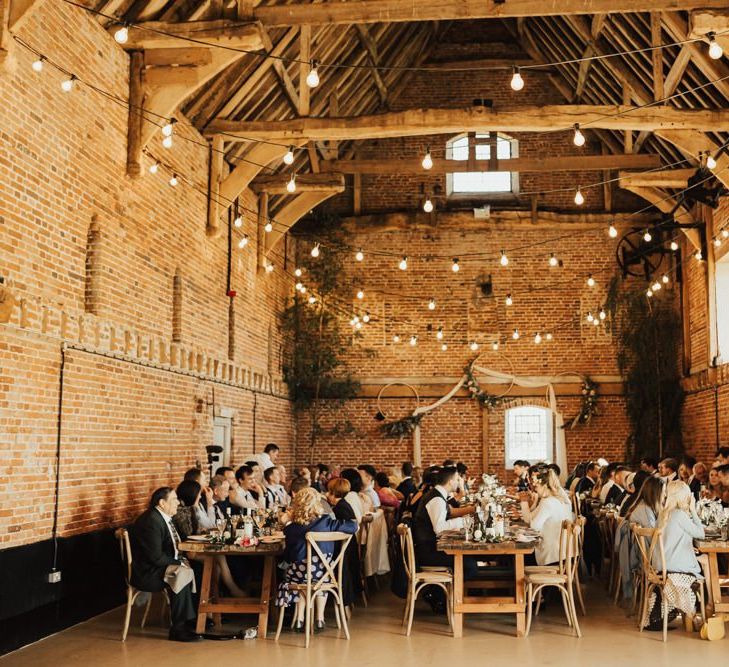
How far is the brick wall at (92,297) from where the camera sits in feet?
23.2

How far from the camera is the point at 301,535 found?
719 centimetres

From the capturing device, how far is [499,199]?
1706cm

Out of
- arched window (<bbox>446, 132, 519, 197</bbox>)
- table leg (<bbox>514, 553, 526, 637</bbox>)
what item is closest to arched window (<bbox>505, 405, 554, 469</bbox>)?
arched window (<bbox>446, 132, 519, 197</bbox>)

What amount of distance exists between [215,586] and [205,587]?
0.79ft

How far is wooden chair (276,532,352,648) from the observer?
699 centimetres

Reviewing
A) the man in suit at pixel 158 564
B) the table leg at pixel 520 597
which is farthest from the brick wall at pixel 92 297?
the table leg at pixel 520 597

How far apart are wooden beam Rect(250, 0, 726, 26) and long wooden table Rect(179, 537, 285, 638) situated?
5.20 metres

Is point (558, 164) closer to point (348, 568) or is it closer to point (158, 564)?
point (348, 568)

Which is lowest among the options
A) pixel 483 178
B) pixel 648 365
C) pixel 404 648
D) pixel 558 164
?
pixel 404 648

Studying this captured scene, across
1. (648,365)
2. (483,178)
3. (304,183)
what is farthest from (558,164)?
(648,365)

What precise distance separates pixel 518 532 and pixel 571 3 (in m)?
5.13

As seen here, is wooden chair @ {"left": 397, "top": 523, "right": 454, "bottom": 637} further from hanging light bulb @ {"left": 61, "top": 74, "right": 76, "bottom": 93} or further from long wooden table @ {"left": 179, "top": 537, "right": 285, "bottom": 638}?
hanging light bulb @ {"left": 61, "top": 74, "right": 76, "bottom": 93}

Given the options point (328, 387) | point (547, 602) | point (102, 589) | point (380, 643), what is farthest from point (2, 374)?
point (328, 387)

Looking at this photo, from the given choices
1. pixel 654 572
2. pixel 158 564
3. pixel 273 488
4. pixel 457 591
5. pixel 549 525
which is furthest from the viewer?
pixel 273 488
